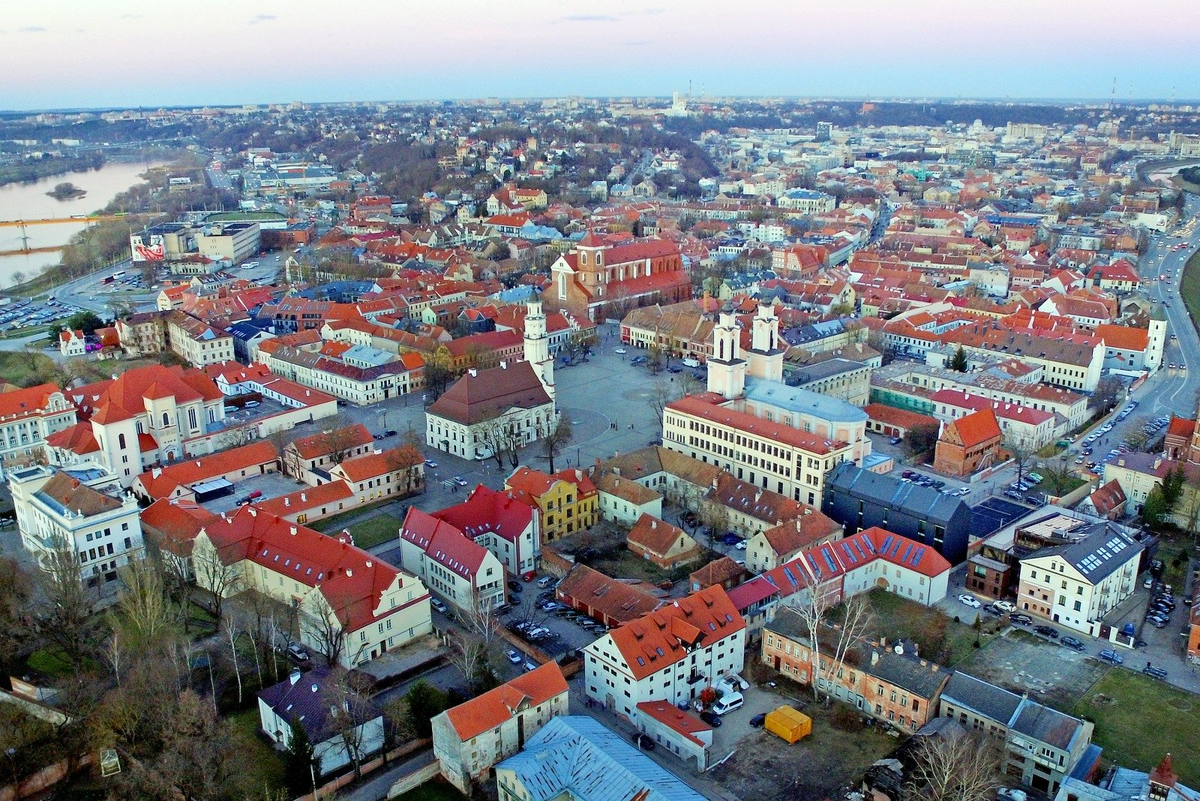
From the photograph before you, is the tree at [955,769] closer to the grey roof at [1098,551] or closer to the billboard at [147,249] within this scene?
the grey roof at [1098,551]

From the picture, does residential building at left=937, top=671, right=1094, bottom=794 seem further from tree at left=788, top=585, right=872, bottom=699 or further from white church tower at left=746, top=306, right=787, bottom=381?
white church tower at left=746, top=306, right=787, bottom=381

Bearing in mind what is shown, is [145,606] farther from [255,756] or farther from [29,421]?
Answer: [29,421]

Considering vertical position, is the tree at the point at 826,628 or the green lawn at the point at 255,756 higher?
the tree at the point at 826,628

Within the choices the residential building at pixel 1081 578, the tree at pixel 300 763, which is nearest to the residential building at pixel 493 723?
the tree at pixel 300 763

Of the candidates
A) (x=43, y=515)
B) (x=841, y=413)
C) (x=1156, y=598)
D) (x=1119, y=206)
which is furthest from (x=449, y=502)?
(x=1119, y=206)

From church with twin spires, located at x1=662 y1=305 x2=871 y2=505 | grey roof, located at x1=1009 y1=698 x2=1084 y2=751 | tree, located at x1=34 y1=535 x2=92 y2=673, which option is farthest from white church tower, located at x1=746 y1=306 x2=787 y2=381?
tree, located at x1=34 y1=535 x2=92 y2=673

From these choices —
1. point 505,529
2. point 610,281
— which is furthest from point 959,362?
point 505,529
